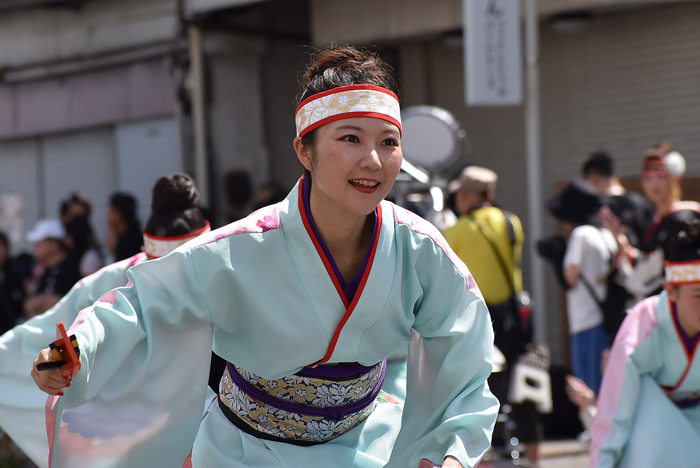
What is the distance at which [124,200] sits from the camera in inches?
260

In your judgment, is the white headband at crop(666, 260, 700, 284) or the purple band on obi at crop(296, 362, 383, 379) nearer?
the purple band on obi at crop(296, 362, 383, 379)

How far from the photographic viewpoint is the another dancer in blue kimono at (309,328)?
2.32 meters

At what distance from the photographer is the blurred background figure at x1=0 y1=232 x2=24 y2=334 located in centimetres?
705

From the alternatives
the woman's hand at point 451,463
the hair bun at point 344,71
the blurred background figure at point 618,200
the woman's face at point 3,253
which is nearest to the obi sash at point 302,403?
the woman's hand at point 451,463

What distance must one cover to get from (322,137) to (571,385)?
2.21m

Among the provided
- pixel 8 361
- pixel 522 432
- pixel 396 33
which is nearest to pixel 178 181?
pixel 8 361

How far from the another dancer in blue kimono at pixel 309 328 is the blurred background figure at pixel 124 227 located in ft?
12.7

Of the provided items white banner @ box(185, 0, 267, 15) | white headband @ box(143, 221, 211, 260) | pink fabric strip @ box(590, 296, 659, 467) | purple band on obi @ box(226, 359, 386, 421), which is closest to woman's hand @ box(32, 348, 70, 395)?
purple band on obi @ box(226, 359, 386, 421)

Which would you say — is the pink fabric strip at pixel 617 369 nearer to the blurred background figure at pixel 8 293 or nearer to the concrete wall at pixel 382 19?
the concrete wall at pixel 382 19

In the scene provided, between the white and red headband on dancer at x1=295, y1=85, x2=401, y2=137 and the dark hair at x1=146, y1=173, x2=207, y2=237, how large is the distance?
53.9 inches

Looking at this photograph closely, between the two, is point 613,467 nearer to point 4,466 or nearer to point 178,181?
point 178,181

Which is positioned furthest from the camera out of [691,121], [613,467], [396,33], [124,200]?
[396,33]

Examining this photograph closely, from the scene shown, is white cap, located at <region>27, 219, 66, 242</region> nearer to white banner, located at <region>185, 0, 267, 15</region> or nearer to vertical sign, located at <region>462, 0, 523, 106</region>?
white banner, located at <region>185, 0, 267, 15</region>

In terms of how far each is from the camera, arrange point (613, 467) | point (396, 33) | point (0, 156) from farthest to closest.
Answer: point (0, 156), point (396, 33), point (613, 467)
